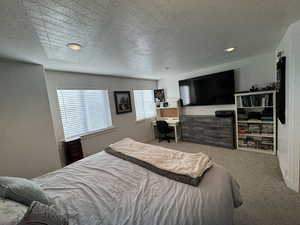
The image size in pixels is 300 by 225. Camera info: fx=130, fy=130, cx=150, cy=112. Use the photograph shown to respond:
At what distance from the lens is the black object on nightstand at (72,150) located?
2680 mm

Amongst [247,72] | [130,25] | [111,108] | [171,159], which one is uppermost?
[130,25]

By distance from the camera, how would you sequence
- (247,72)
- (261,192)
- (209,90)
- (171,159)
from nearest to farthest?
(171,159) → (261,192) → (247,72) → (209,90)

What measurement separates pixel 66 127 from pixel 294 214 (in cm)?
384

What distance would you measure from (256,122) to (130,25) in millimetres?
3337

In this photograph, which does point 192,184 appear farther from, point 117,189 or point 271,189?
point 271,189

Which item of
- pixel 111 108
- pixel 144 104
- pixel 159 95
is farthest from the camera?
pixel 159 95

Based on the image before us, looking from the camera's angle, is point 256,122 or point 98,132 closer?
point 256,122

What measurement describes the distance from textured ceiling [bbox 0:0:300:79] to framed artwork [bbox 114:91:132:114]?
5.78 feet

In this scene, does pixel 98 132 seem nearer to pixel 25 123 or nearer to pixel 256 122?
pixel 25 123

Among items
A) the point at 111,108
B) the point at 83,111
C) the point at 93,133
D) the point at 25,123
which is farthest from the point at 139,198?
the point at 111,108

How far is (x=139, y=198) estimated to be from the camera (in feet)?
3.49

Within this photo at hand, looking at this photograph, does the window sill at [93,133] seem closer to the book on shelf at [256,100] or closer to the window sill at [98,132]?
the window sill at [98,132]

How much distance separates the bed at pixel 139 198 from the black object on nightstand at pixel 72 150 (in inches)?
46.9

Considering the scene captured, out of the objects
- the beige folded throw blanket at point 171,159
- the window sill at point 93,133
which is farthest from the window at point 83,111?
the beige folded throw blanket at point 171,159
